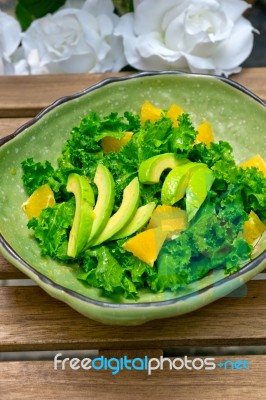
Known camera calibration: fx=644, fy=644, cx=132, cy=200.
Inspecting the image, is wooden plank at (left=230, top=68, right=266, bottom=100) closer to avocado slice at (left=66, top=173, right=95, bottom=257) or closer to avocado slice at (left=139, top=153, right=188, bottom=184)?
avocado slice at (left=139, top=153, right=188, bottom=184)

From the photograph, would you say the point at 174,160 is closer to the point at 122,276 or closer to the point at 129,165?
the point at 129,165

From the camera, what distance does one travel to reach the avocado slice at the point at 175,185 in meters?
1.30

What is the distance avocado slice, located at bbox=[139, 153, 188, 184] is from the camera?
1.33m

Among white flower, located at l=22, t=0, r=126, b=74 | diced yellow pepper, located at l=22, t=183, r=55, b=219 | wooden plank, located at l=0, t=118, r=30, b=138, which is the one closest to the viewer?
diced yellow pepper, located at l=22, t=183, r=55, b=219

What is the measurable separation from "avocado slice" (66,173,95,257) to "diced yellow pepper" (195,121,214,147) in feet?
0.97

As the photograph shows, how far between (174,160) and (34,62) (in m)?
0.69

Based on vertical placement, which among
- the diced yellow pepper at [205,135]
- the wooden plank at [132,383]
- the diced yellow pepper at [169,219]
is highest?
the diced yellow pepper at [205,135]

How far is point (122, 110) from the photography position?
61.2 inches

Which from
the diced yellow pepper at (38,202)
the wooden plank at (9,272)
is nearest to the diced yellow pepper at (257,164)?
the diced yellow pepper at (38,202)

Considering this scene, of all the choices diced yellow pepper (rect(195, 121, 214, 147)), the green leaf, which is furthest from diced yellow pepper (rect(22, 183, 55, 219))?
the green leaf

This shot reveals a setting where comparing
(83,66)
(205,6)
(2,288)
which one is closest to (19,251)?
(2,288)

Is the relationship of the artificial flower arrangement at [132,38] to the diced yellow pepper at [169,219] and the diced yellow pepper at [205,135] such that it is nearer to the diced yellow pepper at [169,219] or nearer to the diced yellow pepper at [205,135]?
the diced yellow pepper at [205,135]

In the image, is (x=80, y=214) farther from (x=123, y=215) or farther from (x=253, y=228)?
(x=253, y=228)

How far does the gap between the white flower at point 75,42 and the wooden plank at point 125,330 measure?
30.9 inches
